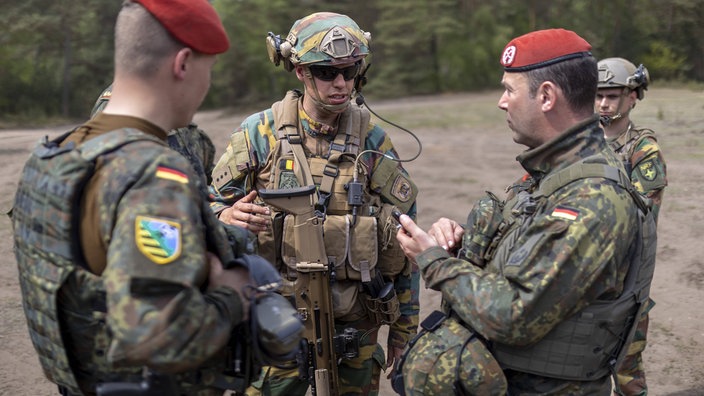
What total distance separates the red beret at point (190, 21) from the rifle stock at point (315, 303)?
1.48 meters

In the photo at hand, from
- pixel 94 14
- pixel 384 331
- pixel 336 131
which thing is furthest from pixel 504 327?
pixel 94 14

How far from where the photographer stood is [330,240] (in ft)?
11.8

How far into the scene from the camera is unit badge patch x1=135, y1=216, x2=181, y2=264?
1837mm

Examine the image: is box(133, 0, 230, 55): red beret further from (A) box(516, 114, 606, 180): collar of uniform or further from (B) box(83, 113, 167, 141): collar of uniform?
(A) box(516, 114, 606, 180): collar of uniform

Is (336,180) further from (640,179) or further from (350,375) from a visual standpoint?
(640,179)

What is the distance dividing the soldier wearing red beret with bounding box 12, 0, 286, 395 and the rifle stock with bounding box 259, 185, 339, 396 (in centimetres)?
Answer: 135

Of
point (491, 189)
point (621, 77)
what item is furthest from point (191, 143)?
point (491, 189)

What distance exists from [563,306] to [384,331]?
3.85m

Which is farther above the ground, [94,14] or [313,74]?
[94,14]

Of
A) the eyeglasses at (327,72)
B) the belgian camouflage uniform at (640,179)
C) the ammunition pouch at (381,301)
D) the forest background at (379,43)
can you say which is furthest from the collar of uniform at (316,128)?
the forest background at (379,43)

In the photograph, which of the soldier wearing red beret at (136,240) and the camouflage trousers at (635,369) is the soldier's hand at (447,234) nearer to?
the soldier wearing red beret at (136,240)

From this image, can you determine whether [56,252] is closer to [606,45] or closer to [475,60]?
[475,60]

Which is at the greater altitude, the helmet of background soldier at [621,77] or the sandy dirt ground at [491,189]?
the helmet of background soldier at [621,77]

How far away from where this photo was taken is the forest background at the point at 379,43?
2080 cm
